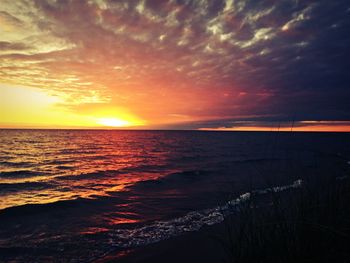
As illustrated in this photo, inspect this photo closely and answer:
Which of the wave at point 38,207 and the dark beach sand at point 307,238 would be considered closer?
the dark beach sand at point 307,238

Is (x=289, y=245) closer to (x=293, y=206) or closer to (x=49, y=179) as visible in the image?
(x=293, y=206)

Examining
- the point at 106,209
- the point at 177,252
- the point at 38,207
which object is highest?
the point at 177,252

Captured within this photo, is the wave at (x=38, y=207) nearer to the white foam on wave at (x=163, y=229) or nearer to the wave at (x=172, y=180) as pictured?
the wave at (x=172, y=180)

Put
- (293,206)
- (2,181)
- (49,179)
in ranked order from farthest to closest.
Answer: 1. (49,179)
2. (2,181)
3. (293,206)

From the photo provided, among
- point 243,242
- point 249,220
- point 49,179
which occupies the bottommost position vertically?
point 49,179

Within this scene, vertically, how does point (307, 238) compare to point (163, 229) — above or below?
above

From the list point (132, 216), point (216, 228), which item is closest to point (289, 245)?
point (216, 228)

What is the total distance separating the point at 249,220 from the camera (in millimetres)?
4184

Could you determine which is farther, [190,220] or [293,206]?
[190,220]

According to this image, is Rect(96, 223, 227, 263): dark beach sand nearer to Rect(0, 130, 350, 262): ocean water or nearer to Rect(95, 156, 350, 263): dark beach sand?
Rect(95, 156, 350, 263): dark beach sand

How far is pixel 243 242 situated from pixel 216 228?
605 centimetres

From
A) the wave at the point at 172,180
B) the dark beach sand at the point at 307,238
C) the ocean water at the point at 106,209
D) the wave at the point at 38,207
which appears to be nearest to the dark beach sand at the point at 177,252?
the dark beach sand at the point at 307,238

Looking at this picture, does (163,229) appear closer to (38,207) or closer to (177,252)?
(177,252)

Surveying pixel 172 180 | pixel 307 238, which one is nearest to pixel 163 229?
pixel 307 238
